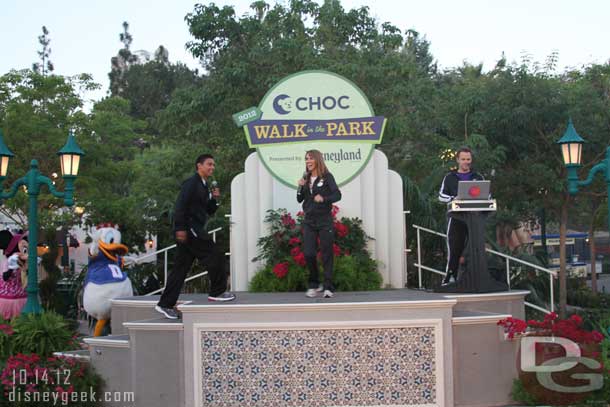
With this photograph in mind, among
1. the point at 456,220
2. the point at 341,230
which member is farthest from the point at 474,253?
the point at 341,230

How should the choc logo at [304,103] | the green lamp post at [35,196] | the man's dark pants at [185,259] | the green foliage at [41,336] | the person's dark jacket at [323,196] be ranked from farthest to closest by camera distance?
the choc logo at [304,103], the green lamp post at [35,196], the person's dark jacket at [323,196], the green foliage at [41,336], the man's dark pants at [185,259]

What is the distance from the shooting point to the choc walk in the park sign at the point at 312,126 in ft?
35.8

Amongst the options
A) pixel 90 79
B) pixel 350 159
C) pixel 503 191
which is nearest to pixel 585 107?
pixel 503 191

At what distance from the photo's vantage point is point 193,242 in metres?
7.80

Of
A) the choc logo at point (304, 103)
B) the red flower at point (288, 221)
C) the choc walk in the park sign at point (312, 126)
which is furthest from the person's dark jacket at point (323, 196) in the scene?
the choc logo at point (304, 103)

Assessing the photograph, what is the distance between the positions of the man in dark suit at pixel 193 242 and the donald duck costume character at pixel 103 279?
2097mm

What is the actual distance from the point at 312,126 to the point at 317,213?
111 inches

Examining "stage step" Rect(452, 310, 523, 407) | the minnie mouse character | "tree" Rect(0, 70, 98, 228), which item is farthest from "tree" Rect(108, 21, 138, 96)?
"stage step" Rect(452, 310, 523, 407)

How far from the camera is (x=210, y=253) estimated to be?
7.88m

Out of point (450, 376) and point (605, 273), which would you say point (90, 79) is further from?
point (605, 273)

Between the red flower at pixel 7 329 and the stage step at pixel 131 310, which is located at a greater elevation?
the stage step at pixel 131 310

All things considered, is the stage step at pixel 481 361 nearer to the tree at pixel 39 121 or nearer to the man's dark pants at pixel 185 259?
the man's dark pants at pixel 185 259

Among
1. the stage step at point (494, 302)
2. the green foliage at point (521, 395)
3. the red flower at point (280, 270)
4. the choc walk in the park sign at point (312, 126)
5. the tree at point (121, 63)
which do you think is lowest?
the green foliage at point (521, 395)

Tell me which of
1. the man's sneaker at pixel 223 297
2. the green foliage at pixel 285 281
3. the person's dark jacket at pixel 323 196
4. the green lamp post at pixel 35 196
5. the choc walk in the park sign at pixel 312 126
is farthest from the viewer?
the choc walk in the park sign at pixel 312 126
